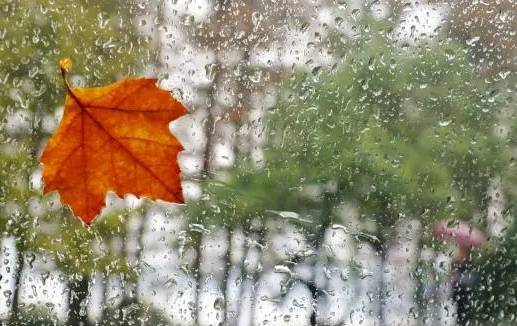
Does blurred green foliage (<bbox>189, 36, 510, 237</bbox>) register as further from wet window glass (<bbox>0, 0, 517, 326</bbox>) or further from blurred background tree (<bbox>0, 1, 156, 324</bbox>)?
blurred background tree (<bbox>0, 1, 156, 324</bbox>)

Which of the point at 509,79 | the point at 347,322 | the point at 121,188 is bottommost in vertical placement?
the point at 347,322

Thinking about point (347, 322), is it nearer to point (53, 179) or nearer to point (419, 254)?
point (419, 254)

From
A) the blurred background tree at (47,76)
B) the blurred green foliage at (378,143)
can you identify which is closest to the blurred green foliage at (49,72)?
the blurred background tree at (47,76)

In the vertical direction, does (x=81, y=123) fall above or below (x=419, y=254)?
above

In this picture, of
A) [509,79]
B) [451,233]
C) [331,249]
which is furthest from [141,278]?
[509,79]

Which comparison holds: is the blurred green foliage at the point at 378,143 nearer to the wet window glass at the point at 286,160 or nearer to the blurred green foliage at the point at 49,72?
the wet window glass at the point at 286,160

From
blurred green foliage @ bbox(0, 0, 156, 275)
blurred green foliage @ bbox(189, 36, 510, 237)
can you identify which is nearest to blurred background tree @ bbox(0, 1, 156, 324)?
blurred green foliage @ bbox(0, 0, 156, 275)

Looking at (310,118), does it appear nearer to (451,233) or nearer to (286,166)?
(286,166)
